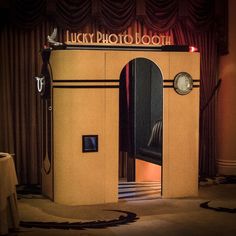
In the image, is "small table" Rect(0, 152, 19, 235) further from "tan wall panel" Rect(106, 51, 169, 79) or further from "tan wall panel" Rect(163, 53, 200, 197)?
"tan wall panel" Rect(163, 53, 200, 197)

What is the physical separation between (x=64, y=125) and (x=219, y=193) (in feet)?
8.45

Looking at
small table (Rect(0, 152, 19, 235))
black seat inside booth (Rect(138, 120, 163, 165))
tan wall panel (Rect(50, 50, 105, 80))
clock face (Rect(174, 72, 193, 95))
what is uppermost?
tan wall panel (Rect(50, 50, 105, 80))

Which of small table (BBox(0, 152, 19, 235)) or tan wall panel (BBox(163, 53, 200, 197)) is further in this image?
tan wall panel (BBox(163, 53, 200, 197))

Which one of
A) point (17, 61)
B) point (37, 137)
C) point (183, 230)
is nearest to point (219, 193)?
point (183, 230)

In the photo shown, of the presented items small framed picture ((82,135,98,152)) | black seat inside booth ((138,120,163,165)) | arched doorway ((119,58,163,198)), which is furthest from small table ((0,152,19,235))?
arched doorway ((119,58,163,198))

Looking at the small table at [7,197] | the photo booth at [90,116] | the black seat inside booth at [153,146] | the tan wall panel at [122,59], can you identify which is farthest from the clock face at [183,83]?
the small table at [7,197]

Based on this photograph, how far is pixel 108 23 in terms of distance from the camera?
856 cm

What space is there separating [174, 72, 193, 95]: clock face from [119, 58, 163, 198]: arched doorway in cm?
109

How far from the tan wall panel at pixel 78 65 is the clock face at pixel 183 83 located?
1065mm

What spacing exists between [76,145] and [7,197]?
5.19 feet

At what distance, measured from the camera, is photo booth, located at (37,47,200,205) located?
7.00 m

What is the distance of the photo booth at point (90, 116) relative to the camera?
23.0ft

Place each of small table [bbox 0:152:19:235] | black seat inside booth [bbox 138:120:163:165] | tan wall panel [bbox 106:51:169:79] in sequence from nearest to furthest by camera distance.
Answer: small table [bbox 0:152:19:235] < tan wall panel [bbox 106:51:169:79] < black seat inside booth [bbox 138:120:163:165]

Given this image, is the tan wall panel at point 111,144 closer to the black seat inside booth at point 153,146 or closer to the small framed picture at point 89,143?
the small framed picture at point 89,143
